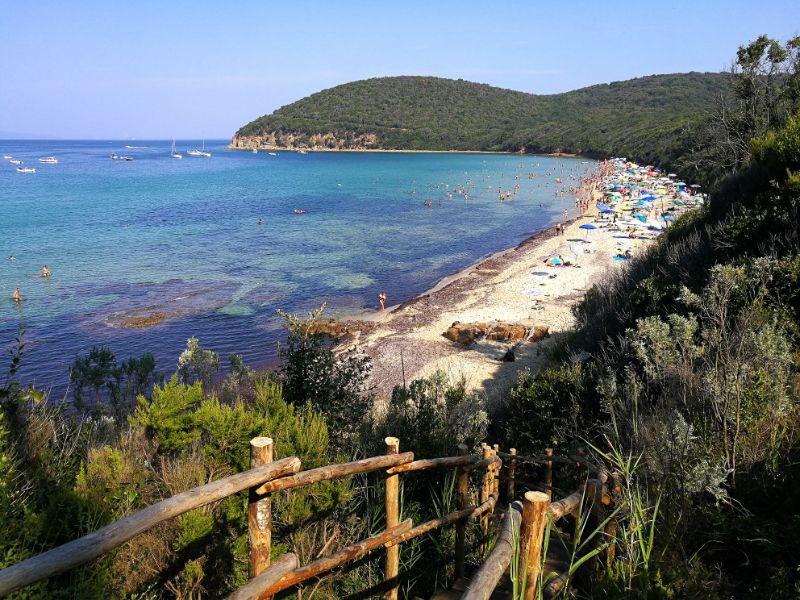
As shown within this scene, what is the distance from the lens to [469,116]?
146 meters

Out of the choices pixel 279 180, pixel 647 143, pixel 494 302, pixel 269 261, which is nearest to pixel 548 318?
pixel 494 302

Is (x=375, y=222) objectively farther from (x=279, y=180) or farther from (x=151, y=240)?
(x=279, y=180)

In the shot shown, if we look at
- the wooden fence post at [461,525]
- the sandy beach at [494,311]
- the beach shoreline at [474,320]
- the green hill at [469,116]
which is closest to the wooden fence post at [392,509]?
the wooden fence post at [461,525]

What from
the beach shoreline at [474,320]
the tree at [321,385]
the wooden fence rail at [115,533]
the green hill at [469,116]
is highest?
the green hill at [469,116]

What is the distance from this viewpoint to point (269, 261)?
30578 mm

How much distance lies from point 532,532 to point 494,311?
1820 centimetres

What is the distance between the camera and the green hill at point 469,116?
111438 millimetres

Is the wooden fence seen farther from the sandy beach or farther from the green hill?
the green hill

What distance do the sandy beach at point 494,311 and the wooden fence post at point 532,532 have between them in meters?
8.64

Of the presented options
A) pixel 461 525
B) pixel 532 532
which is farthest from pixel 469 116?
pixel 532 532

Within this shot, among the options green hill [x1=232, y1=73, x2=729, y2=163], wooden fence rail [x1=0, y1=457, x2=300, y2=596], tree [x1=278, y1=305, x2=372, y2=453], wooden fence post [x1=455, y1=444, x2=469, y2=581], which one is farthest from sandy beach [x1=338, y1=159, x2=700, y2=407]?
green hill [x1=232, y1=73, x2=729, y2=163]

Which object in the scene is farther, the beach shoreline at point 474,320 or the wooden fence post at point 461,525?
the beach shoreline at point 474,320

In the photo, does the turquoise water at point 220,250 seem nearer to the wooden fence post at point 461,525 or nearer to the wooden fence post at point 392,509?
the wooden fence post at point 461,525

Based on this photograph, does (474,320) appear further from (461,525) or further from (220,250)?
(220,250)
